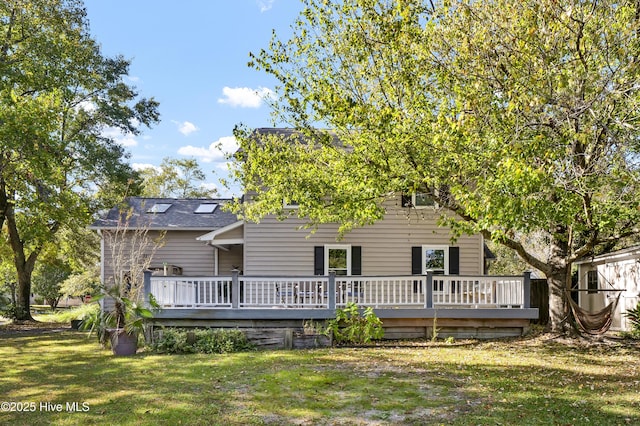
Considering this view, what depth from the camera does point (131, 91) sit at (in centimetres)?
2152

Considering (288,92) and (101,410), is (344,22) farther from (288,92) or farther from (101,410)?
(101,410)

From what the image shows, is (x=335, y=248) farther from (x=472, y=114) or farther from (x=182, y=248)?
(x=472, y=114)

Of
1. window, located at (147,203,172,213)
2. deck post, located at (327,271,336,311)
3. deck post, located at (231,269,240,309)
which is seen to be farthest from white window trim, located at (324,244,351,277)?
window, located at (147,203,172,213)

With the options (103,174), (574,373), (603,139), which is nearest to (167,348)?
(574,373)

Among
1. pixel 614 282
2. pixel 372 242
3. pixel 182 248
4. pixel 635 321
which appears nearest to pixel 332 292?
pixel 372 242

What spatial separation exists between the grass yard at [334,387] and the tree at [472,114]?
2.64m

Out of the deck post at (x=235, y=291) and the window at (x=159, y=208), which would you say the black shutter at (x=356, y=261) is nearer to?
the deck post at (x=235, y=291)

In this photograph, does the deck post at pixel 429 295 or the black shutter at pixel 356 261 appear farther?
the black shutter at pixel 356 261

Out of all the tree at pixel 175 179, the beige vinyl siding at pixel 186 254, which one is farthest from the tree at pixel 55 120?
the tree at pixel 175 179

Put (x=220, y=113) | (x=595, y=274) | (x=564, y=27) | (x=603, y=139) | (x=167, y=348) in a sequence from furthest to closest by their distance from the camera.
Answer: (x=220, y=113), (x=595, y=274), (x=167, y=348), (x=603, y=139), (x=564, y=27)

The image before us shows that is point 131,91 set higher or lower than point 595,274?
higher

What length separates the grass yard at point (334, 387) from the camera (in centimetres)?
605

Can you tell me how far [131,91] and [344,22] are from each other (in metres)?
13.6

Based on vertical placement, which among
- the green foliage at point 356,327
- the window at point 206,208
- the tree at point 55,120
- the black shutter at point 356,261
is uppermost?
the tree at point 55,120
